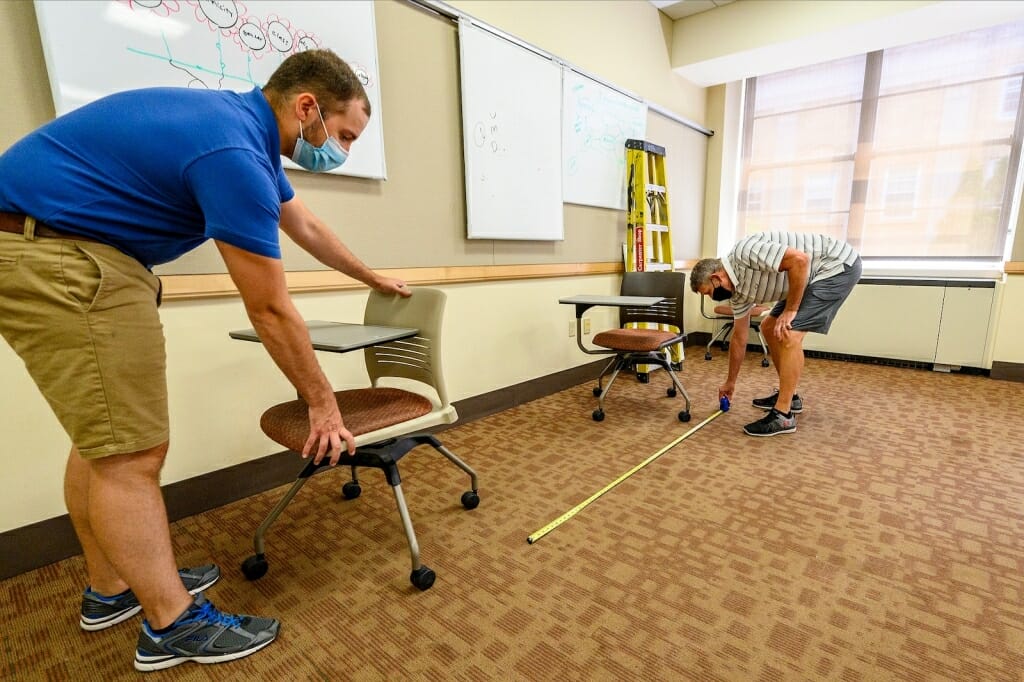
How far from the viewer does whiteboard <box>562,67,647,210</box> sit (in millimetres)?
3111

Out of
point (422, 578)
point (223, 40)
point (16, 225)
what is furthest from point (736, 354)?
point (16, 225)

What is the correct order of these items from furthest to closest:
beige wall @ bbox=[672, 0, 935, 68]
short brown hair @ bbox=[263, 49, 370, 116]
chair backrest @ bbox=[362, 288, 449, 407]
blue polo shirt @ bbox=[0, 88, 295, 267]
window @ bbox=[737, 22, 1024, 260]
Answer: window @ bbox=[737, 22, 1024, 260] → beige wall @ bbox=[672, 0, 935, 68] → chair backrest @ bbox=[362, 288, 449, 407] → short brown hair @ bbox=[263, 49, 370, 116] → blue polo shirt @ bbox=[0, 88, 295, 267]

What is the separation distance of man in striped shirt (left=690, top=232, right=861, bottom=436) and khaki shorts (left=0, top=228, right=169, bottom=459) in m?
2.31

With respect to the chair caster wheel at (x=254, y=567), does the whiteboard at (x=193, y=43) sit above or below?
above

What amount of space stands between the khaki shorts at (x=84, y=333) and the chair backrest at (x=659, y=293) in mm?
2386

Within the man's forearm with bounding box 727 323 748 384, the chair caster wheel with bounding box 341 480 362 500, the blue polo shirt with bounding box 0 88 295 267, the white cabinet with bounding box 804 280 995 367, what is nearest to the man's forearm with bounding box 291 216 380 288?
the blue polo shirt with bounding box 0 88 295 267

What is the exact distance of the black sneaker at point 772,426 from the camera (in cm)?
246

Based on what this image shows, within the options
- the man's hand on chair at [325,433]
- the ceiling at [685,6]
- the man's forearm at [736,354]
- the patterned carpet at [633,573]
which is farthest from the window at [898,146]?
the man's hand on chair at [325,433]

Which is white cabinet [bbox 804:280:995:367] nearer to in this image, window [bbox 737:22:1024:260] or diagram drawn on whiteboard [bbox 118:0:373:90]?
window [bbox 737:22:1024:260]

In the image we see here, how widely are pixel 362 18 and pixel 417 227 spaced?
2.90 feet

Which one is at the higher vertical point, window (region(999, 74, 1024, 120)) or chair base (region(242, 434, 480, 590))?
window (region(999, 74, 1024, 120))

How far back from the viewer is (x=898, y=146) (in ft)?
13.1

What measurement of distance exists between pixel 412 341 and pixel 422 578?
0.71m

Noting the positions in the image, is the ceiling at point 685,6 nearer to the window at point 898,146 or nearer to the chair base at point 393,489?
the window at point 898,146
